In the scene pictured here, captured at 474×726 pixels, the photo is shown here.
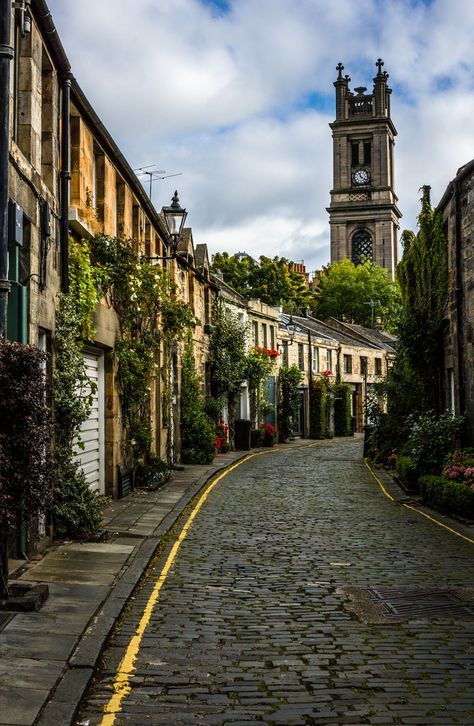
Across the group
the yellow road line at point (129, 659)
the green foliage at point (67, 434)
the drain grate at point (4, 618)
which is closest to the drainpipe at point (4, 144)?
the drain grate at point (4, 618)

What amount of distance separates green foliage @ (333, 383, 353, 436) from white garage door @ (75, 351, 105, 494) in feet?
122

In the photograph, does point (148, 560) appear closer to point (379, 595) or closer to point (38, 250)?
point (379, 595)

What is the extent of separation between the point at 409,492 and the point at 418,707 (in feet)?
46.2

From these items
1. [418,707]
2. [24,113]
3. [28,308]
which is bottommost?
[418,707]

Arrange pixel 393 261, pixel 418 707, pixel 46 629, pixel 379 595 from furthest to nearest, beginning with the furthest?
pixel 393 261 → pixel 379 595 → pixel 46 629 → pixel 418 707

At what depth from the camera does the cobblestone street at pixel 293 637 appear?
18.2ft

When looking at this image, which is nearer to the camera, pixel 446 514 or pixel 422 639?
pixel 422 639

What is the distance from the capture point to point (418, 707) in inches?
217

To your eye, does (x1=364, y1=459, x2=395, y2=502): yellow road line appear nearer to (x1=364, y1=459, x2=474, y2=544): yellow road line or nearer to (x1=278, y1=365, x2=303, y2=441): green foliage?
(x1=364, y1=459, x2=474, y2=544): yellow road line

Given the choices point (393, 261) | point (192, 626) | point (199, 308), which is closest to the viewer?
point (192, 626)

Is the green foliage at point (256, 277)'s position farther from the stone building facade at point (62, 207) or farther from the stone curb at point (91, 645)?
the stone curb at point (91, 645)

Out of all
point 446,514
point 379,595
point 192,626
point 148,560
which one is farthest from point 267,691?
point 446,514

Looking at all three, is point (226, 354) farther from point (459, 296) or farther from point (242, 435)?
point (459, 296)

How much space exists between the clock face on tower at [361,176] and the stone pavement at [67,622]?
295 ft
